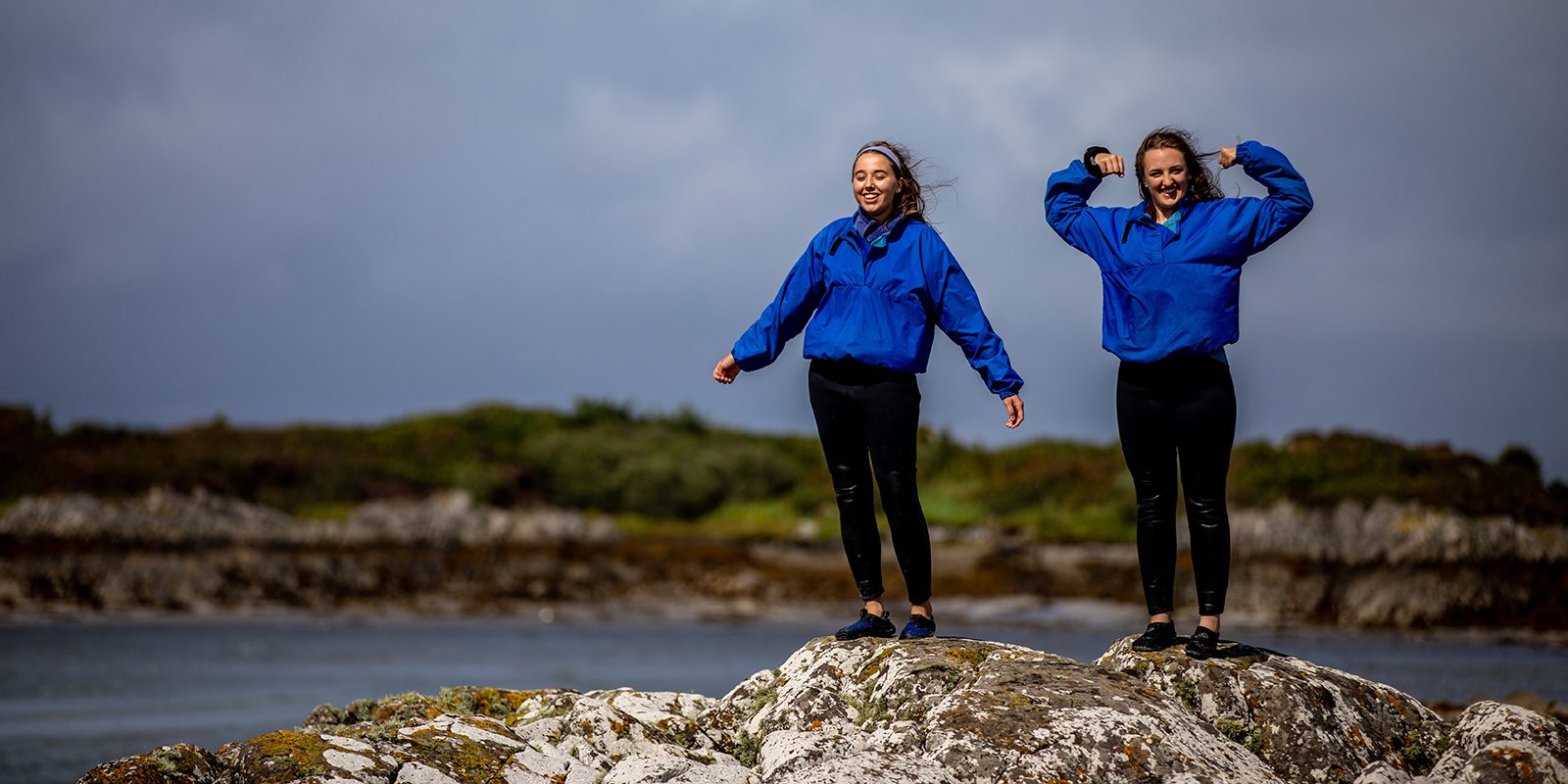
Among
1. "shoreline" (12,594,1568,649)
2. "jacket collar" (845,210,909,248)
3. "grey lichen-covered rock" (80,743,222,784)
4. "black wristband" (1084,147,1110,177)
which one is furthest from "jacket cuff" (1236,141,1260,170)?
"shoreline" (12,594,1568,649)

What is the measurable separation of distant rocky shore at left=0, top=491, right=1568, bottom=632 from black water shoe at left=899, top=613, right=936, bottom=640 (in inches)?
850

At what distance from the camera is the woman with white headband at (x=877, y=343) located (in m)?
6.83

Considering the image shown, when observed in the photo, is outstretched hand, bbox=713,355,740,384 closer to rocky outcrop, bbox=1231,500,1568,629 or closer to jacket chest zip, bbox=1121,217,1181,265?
jacket chest zip, bbox=1121,217,1181,265

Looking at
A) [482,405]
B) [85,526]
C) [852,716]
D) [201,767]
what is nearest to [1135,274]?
[852,716]

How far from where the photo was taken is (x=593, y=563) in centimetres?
3278

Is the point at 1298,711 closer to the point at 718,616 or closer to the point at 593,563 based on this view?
the point at 718,616

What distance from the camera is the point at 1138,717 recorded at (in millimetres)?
5625

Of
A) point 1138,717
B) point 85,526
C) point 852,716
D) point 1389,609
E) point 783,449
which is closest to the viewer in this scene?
point 1138,717

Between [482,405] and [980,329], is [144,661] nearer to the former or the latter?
[980,329]

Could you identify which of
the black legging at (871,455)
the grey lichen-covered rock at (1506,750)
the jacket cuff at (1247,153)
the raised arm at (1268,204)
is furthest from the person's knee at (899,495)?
the grey lichen-covered rock at (1506,750)

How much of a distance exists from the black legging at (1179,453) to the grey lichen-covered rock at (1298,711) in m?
0.34

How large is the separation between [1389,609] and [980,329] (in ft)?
73.0

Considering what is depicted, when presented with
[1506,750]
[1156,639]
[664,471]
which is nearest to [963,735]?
[1156,639]

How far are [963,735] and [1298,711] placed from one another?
5.30ft
